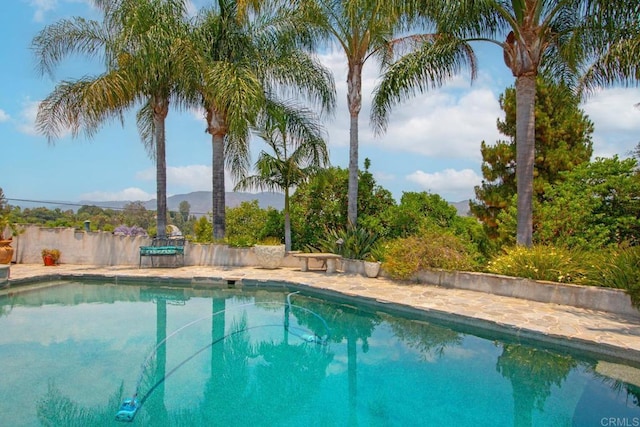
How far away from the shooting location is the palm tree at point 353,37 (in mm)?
10594

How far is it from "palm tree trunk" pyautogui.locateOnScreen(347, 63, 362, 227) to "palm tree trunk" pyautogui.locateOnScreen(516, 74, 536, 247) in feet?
14.3

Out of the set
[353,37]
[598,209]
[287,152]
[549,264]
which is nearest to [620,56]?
[598,209]

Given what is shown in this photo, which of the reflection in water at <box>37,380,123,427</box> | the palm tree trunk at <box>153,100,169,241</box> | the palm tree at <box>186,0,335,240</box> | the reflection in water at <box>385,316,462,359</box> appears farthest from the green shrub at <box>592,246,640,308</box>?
the palm tree trunk at <box>153,100,169,241</box>

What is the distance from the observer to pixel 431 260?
9.59 m

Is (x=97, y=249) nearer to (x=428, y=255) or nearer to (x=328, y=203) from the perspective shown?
(x=328, y=203)

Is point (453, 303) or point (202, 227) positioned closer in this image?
point (453, 303)

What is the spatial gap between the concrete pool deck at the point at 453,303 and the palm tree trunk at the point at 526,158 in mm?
1615

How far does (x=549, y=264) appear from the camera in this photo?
7930 mm

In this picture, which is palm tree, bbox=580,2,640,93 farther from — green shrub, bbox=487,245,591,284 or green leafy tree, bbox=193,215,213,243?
green leafy tree, bbox=193,215,213,243

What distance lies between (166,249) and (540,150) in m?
11.6

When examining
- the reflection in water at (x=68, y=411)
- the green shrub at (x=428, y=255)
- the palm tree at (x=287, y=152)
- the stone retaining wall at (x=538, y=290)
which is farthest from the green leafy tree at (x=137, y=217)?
the reflection in water at (x=68, y=411)

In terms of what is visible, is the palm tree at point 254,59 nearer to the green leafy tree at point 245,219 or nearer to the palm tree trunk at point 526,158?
the green leafy tree at point 245,219

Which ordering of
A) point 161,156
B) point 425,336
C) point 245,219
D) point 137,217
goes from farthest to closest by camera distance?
1. point 137,217
2. point 245,219
3. point 161,156
4. point 425,336

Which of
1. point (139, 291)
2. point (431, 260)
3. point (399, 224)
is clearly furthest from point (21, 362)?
point (399, 224)
